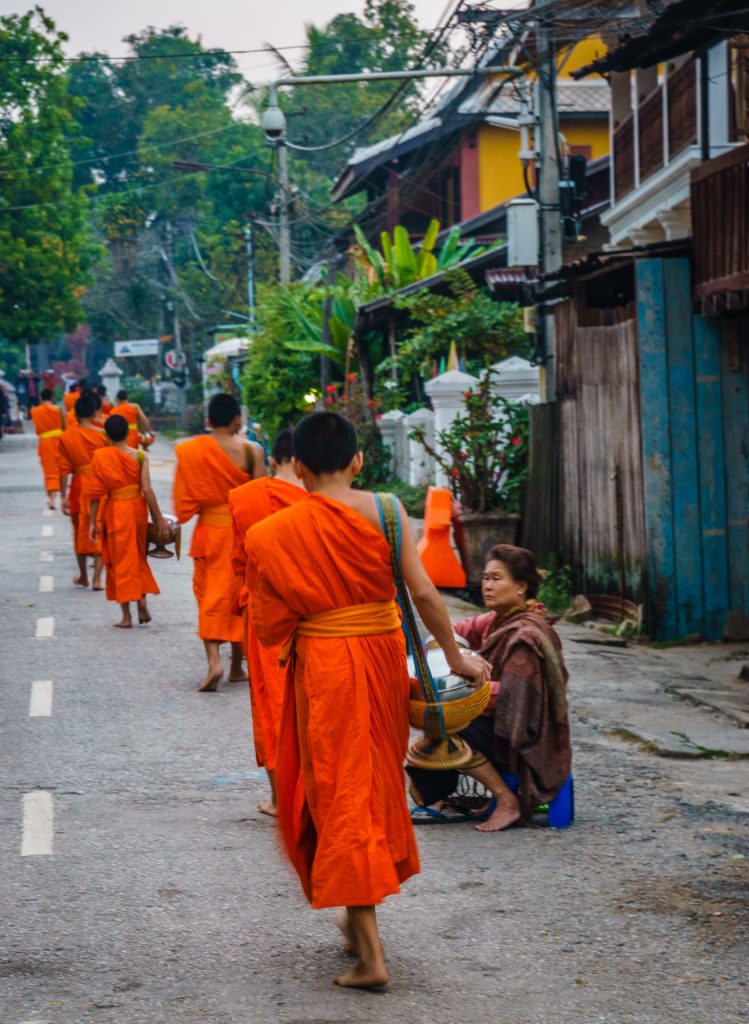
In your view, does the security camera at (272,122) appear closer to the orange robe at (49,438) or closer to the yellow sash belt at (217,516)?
the orange robe at (49,438)

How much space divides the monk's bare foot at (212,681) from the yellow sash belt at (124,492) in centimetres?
281

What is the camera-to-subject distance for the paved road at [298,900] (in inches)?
152

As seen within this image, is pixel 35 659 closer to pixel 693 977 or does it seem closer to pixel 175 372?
pixel 693 977

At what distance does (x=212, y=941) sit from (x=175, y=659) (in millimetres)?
5289

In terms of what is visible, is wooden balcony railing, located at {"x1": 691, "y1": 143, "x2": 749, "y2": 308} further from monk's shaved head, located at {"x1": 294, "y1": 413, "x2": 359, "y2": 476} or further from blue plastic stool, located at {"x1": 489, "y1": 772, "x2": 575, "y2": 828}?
monk's shaved head, located at {"x1": 294, "y1": 413, "x2": 359, "y2": 476}

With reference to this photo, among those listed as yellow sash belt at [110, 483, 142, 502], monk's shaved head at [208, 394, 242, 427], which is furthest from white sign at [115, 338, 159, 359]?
monk's shaved head at [208, 394, 242, 427]

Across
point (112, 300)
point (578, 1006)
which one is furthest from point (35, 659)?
point (112, 300)

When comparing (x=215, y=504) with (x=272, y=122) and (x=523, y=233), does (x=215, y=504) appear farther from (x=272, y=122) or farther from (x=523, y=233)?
(x=272, y=122)

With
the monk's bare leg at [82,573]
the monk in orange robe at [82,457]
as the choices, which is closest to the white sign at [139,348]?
the monk in orange robe at [82,457]

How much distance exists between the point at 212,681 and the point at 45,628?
2.90 metres

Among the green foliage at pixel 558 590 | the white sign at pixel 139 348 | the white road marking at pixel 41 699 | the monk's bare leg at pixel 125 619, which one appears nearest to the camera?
the white road marking at pixel 41 699

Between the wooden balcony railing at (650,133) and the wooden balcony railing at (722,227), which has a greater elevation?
the wooden balcony railing at (650,133)

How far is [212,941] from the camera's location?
4.33 metres

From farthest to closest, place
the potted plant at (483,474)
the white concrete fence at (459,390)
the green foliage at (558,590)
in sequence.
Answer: the white concrete fence at (459,390) < the potted plant at (483,474) < the green foliage at (558,590)
